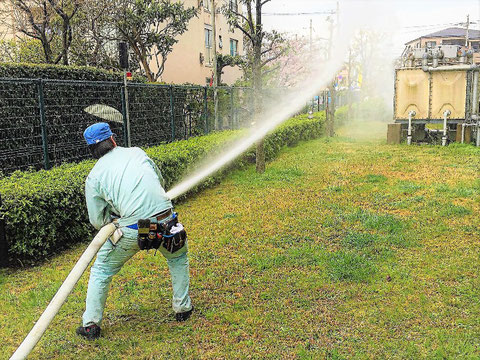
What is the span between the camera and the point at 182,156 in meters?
9.07

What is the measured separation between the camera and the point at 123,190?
3877 mm

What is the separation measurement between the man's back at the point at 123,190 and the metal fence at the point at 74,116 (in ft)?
12.9

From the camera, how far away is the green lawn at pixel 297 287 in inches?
153

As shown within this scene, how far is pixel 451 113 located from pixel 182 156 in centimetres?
1134

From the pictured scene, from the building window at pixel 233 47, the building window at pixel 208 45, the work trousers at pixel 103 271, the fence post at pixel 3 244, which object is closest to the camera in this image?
the work trousers at pixel 103 271

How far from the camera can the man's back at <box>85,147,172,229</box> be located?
12.7ft

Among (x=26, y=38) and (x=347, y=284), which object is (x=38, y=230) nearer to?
(x=347, y=284)

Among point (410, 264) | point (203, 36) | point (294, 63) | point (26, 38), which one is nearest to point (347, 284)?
point (410, 264)

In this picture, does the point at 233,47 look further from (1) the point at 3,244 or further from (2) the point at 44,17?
(1) the point at 3,244

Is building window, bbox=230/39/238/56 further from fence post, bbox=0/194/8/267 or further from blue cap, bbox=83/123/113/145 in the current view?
blue cap, bbox=83/123/113/145

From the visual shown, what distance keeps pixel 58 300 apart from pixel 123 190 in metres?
1.00

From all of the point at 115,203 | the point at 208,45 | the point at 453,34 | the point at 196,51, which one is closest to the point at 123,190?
the point at 115,203

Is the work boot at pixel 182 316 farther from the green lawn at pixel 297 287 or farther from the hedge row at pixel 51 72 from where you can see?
the hedge row at pixel 51 72

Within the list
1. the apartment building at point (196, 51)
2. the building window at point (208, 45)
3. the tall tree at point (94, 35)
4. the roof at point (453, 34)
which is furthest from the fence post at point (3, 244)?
the roof at point (453, 34)
